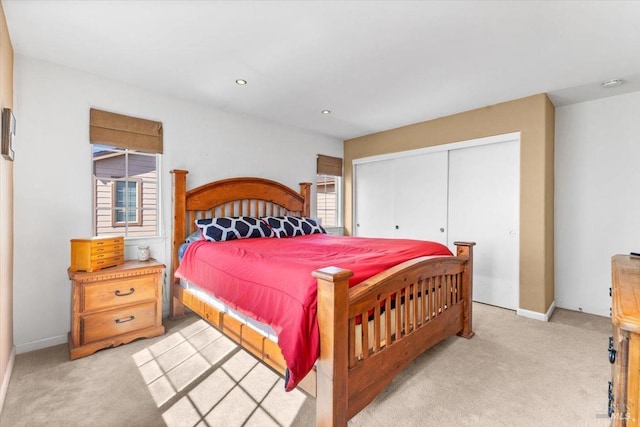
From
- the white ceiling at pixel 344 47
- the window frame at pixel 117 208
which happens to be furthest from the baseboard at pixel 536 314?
the window frame at pixel 117 208

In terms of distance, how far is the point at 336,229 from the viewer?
509cm

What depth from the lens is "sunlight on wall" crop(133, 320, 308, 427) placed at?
1646 mm

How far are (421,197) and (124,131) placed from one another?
360 cm

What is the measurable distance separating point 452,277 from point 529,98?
219 centimetres

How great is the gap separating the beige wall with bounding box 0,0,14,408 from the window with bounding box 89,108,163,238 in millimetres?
601

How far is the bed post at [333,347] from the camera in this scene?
1379 millimetres

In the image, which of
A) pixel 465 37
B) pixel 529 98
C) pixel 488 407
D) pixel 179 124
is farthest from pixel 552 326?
pixel 179 124

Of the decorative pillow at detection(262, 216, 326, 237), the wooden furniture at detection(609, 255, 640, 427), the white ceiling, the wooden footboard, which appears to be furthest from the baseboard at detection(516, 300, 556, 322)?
the wooden furniture at detection(609, 255, 640, 427)

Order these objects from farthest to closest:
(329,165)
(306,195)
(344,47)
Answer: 1. (329,165)
2. (306,195)
3. (344,47)

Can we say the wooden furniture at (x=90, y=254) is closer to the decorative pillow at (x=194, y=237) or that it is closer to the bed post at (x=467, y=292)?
the decorative pillow at (x=194, y=237)

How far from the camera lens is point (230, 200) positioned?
3564 millimetres

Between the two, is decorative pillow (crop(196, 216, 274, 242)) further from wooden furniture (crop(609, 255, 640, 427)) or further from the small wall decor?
wooden furniture (crop(609, 255, 640, 427))

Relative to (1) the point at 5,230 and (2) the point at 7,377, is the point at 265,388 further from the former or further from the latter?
(1) the point at 5,230

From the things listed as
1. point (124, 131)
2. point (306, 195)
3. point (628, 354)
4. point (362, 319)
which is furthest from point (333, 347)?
point (306, 195)
